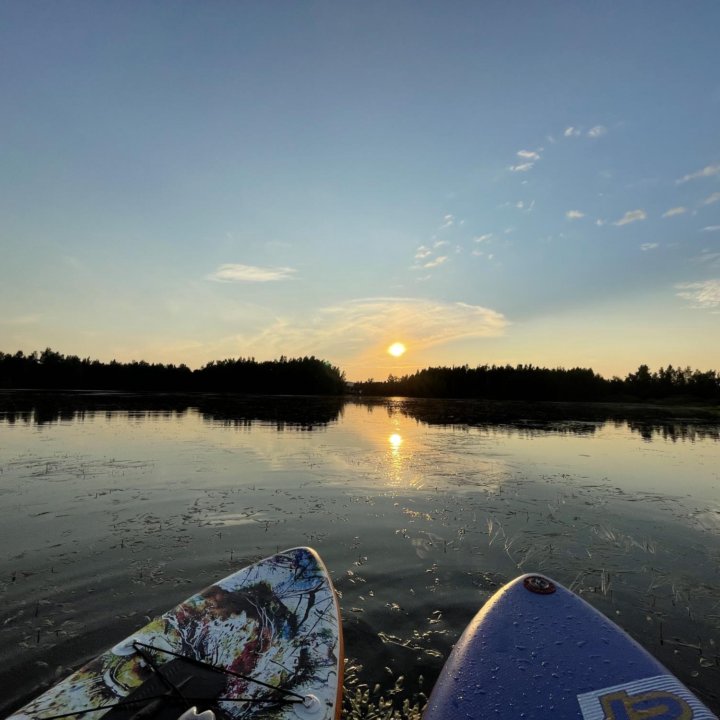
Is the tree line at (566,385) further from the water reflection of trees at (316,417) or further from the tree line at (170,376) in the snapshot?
the water reflection of trees at (316,417)

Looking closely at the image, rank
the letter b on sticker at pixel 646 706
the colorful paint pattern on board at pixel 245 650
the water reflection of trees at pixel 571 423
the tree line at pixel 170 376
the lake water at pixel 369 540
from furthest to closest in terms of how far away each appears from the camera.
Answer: the tree line at pixel 170 376, the water reflection of trees at pixel 571 423, the lake water at pixel 369 540, the colorful paint pattern on board at pixel 245 650, the letter b on sticker at pixel 646 706

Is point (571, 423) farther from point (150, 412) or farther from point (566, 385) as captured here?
point (566, 385)

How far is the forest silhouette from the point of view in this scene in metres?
119

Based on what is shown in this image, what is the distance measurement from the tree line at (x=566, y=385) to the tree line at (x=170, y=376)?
42078 mm

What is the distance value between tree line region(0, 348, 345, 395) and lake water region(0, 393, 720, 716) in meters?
122

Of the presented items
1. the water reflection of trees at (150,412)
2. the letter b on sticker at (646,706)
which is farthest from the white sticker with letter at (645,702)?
the water reflection of trees at (150,412)

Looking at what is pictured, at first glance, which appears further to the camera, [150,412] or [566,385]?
[566,385]

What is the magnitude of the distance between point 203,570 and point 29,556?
324 centimetres

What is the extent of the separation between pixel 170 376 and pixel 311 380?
4529 cm

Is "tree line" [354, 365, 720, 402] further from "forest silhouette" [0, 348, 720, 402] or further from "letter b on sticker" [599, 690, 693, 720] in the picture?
"letter b on sticker" [599, 690, 693, 720]

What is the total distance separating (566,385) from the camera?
12962 cm

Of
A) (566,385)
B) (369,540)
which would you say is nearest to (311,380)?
(566,385)

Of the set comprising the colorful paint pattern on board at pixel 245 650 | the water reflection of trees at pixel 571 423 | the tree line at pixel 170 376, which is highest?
the tree line at pixel 170 376

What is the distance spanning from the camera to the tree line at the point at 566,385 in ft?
402
